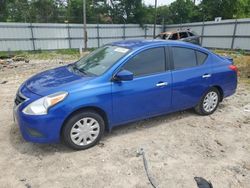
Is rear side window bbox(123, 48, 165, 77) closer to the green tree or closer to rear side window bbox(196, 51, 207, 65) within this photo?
rear side window bbox(196, 51, 207, 65)

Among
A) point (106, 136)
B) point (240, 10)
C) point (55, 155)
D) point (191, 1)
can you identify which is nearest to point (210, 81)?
point (106, 136)

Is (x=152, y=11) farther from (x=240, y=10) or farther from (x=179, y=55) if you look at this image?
(x=179, y=55)

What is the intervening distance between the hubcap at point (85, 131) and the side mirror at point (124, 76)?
0.72m

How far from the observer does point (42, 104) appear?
316 cm

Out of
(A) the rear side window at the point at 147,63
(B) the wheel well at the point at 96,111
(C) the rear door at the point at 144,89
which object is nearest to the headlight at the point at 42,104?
(B) the wheel well at the point at 96,111

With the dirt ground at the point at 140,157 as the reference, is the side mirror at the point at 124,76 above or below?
above

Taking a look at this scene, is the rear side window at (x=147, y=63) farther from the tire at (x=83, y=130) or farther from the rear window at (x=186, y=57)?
the tire at (x=83, y=130)

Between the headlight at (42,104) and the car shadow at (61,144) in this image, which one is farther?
the car shadow at (61,144)

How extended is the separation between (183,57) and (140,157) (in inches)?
79.4

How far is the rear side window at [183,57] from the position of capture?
13.8ft

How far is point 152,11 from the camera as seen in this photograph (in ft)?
85.5

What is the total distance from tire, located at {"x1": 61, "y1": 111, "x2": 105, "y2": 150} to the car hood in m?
0.45

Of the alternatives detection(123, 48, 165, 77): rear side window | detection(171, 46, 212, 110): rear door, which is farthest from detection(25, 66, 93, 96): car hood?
detection(171, 46, 212, 110): rear door

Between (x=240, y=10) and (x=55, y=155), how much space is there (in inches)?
999
